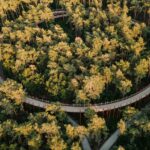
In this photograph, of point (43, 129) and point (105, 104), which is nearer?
point (43, 129)

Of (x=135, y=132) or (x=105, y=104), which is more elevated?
(x=105, y=104)

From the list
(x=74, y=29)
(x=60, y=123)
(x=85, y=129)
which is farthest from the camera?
(x=74, y=29)

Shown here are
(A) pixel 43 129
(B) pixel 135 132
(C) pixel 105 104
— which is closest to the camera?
(B) pixel 135 132

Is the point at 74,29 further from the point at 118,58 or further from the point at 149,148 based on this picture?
the point at 149,148

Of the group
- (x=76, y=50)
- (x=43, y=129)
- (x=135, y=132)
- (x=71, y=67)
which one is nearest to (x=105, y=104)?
(x=71, y=67)

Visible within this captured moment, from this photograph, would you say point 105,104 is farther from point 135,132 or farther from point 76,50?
point 76,50

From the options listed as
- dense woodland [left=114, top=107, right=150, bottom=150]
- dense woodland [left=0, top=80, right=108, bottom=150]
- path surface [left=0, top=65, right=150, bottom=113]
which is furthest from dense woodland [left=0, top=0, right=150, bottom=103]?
dense woodland [left=114, top=107, right=150, bottom=150]

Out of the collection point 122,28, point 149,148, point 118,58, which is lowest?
point 149,148

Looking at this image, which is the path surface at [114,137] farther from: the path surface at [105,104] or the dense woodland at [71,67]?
the path surface at [105,104]

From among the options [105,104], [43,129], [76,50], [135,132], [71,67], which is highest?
[76,50]

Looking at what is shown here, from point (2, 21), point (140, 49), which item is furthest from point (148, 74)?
point (2, 21)

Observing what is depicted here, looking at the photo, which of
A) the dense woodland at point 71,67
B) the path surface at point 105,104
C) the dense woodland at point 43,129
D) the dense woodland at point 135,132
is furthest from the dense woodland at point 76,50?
the dense woodland at point 135,132
